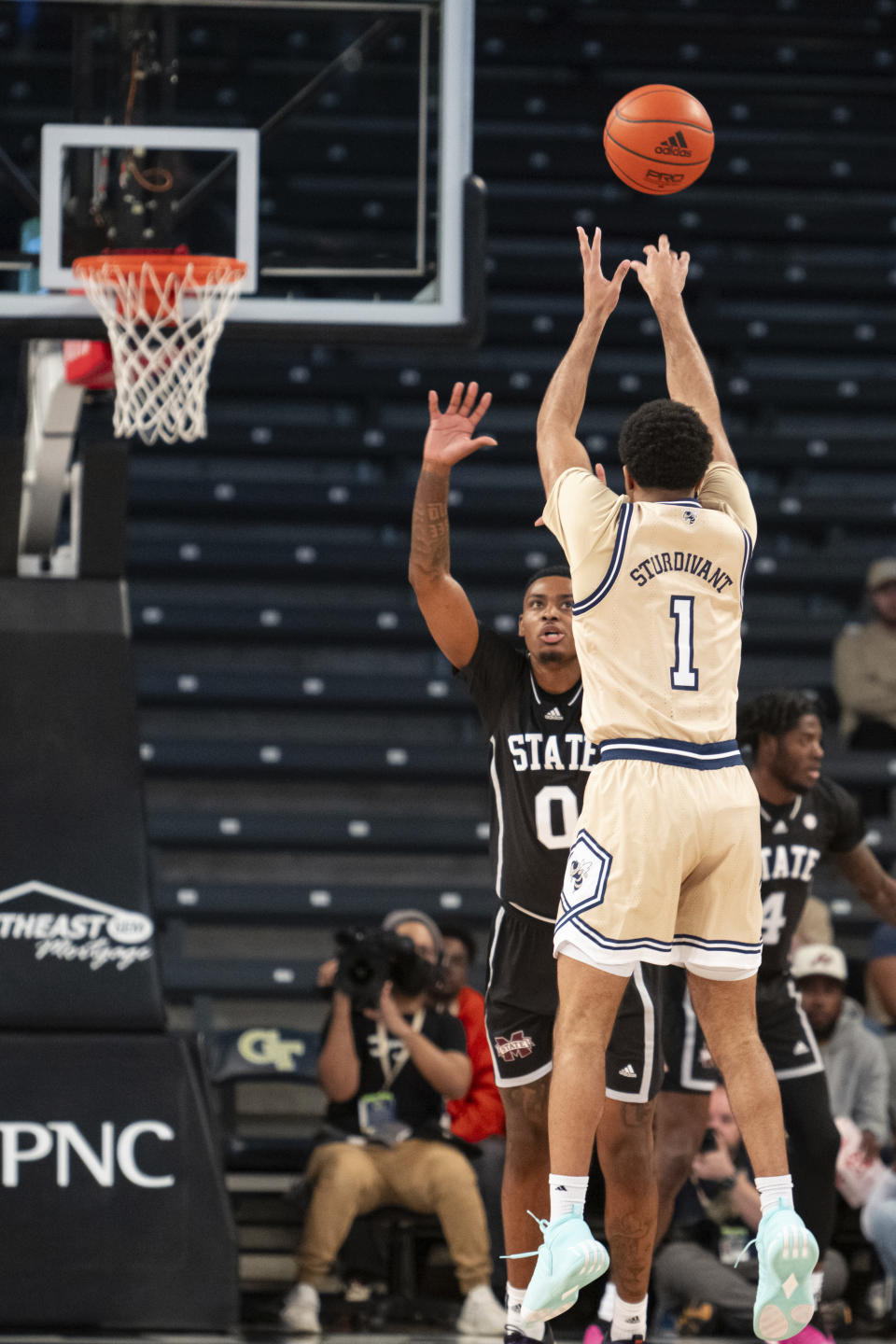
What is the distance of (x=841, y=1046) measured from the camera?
8891 millimetres

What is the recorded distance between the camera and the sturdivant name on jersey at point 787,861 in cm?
704

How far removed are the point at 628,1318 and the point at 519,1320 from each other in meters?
0.37

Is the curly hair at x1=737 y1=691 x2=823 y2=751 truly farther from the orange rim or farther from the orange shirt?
the orange rim

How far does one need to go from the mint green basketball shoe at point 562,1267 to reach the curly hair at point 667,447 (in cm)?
195

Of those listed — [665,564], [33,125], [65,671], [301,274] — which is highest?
[33,125]

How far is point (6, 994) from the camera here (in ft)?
25.4

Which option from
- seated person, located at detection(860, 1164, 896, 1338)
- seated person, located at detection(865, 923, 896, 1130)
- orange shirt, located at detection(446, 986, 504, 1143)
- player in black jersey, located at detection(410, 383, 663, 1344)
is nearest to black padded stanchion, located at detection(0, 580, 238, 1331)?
orange shirt, located at detection(446, 986, 504, 1143)

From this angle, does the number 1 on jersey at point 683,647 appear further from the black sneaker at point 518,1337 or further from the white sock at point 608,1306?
the white sock at point 608,1306

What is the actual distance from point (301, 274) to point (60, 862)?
2569 mm

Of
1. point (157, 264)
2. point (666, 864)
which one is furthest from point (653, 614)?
point (157, 264)

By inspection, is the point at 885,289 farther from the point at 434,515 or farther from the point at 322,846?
the point at 434,515

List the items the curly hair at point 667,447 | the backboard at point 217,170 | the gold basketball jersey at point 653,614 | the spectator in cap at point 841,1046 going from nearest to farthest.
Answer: the gold basketball jersey at point 653,614
the curly hair at point 667,447
the backboard at point 217,170
the spectator in cap at point 841,1046

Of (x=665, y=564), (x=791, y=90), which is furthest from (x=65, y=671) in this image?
(x=791, y=90)

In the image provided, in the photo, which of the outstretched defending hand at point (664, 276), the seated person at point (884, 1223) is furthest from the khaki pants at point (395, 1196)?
the outstretched defending hand at point (664, 276)
